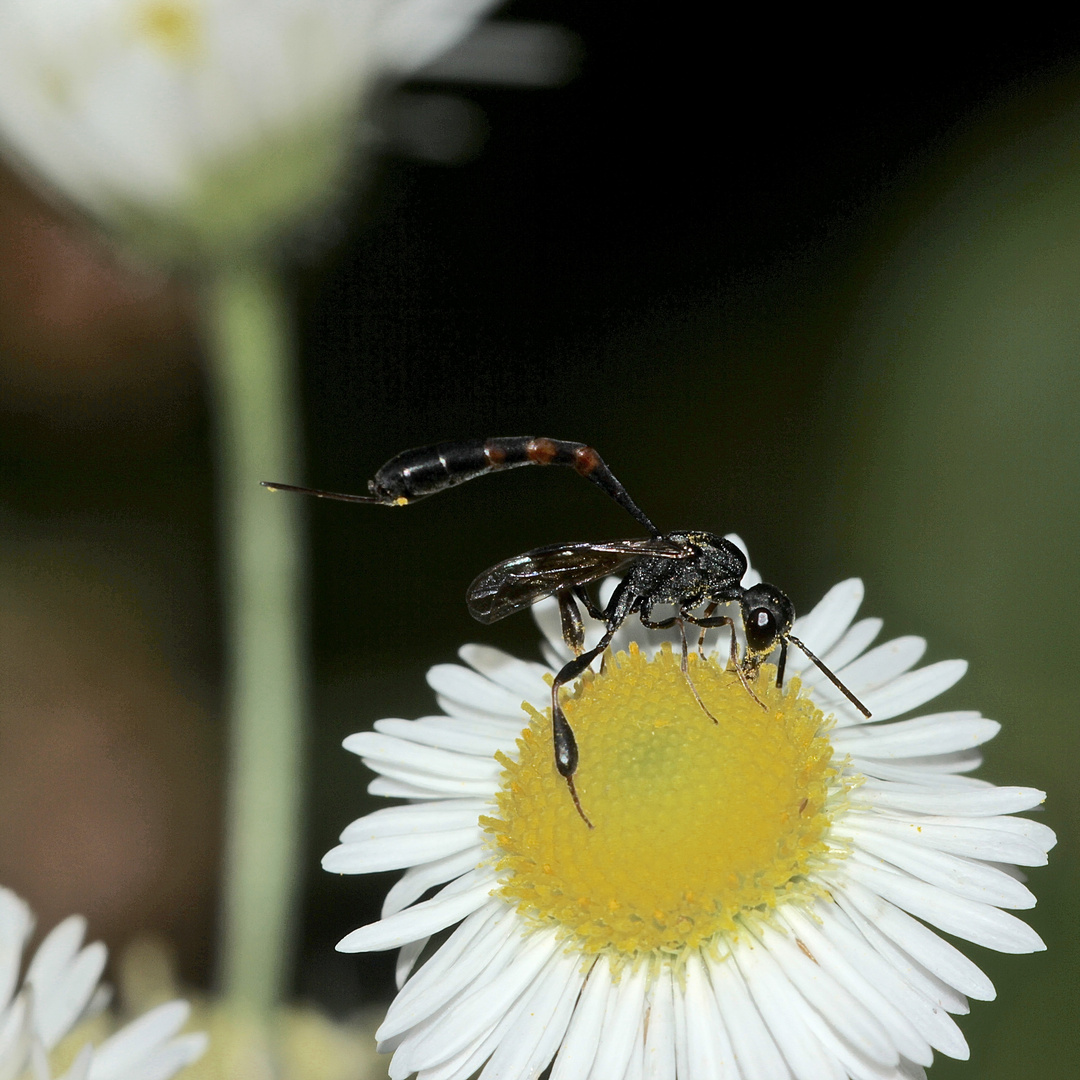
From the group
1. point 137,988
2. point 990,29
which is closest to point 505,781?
point 137,988

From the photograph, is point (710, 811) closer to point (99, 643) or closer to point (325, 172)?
point (325, 172)

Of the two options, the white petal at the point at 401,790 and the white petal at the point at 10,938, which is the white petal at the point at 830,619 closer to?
the white petal at the point at 401,790

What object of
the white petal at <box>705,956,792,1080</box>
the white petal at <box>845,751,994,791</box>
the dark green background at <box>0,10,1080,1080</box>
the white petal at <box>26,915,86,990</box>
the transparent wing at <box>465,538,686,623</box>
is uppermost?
the dark green background at <box>0,10,1080,1080</box>

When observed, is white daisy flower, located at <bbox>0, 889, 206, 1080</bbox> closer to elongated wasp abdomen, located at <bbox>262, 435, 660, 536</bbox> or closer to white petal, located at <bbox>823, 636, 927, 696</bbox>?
elongated wasp abdomen, located at <bbox>262, 435, 660, 536</bbox>

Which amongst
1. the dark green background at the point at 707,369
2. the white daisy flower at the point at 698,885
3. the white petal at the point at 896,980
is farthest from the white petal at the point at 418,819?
the dark green background at the point at 707,369

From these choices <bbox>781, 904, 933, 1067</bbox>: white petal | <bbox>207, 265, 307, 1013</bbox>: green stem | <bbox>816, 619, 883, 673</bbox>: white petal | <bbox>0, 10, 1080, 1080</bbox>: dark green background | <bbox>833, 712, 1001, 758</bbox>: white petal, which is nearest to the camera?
<bbox>781, 904, 933, 1067</bbox>: white petal

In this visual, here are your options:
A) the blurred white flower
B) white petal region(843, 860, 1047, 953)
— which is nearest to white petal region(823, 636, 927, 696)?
white petal region(843, 860, 1047, 953)
